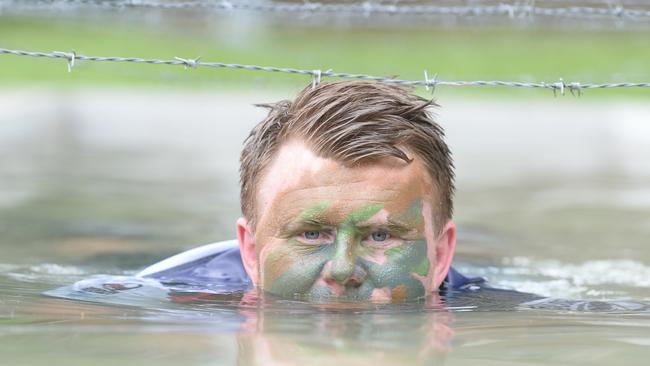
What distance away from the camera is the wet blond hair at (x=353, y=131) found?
4.20 meters

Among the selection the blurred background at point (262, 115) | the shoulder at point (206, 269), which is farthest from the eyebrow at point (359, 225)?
the blurred background at point (262, 115)

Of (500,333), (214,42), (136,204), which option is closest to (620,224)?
(136,204)

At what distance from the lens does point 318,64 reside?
2047cm

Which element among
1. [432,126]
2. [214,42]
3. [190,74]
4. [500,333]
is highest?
[214,42]

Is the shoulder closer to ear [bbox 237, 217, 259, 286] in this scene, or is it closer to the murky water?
ear [bbox 237, 217, 259, 286]

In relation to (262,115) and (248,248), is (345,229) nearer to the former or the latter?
(248,248)

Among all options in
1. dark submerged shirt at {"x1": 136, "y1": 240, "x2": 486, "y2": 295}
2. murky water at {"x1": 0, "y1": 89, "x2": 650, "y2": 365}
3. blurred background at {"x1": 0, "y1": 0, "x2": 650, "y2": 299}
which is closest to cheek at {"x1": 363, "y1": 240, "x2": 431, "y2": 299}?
murky water at {"x1": 0, "y1": 89, "x2": 650, "y2": 365}

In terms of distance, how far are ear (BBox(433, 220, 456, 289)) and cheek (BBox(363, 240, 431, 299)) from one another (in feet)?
0.55

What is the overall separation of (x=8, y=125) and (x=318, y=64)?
7934 mm

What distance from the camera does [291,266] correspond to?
4.19m

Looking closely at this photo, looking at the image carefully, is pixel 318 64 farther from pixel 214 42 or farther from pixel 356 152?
pixel 356 152

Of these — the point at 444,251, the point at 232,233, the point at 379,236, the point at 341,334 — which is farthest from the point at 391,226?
the point at 232,233

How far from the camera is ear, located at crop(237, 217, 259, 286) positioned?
4.48 metres

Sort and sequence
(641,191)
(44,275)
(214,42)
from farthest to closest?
(214,42)
(641,191)
(44,275)
